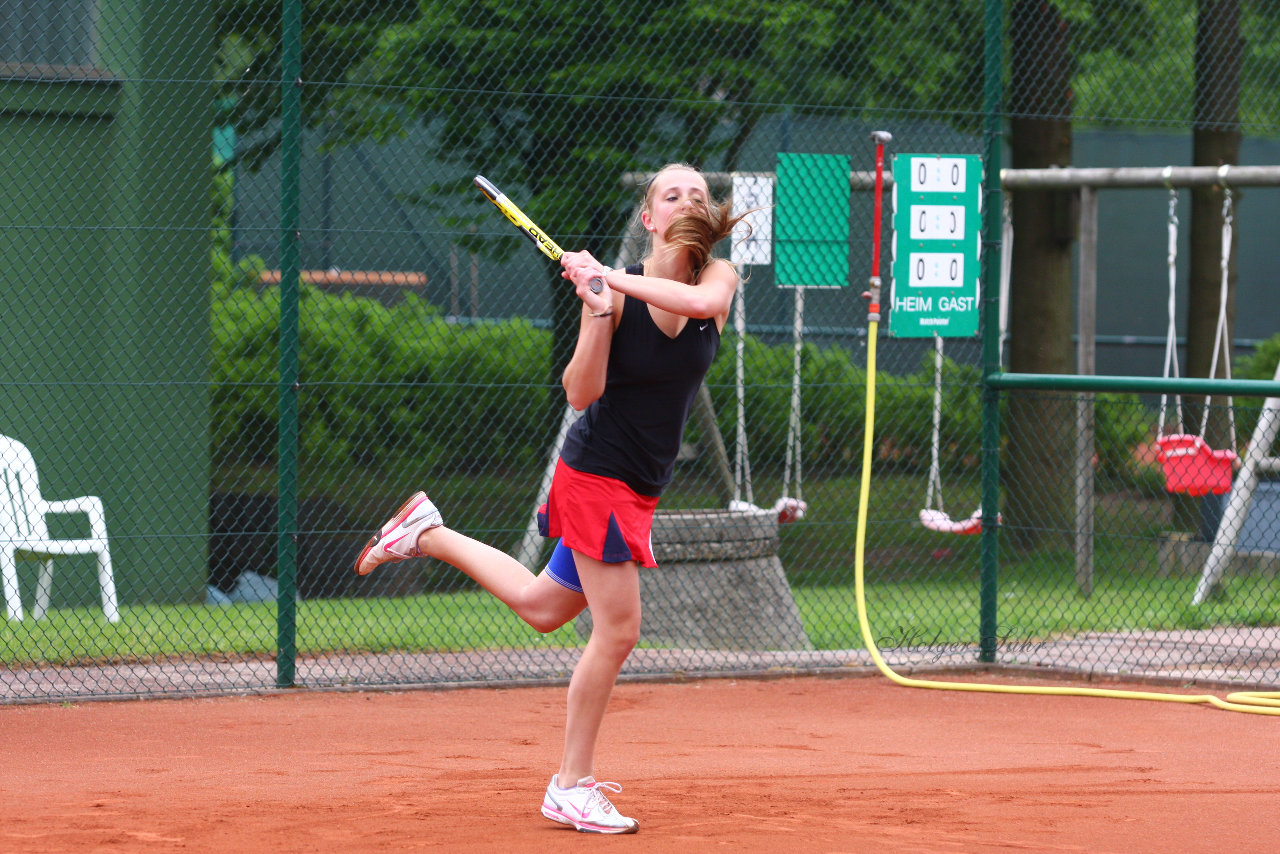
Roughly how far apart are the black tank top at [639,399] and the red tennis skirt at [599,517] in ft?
0.11

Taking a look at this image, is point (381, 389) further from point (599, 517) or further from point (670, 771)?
point (599, 517)

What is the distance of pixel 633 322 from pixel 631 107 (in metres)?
5.87

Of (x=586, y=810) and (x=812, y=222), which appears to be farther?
(x=812, y=222)

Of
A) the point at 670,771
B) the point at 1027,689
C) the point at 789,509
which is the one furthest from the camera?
the point at 789,509

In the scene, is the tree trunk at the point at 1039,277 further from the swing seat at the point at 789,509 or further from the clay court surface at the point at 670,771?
the clay court surface at the point at 670,771

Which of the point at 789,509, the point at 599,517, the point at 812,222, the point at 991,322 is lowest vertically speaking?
the point at 789,509

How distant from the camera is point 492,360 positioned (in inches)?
495

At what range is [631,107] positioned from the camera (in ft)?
32.8

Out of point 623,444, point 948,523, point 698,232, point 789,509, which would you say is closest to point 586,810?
point 623,444

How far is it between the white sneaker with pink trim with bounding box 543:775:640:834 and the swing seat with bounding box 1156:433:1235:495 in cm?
584

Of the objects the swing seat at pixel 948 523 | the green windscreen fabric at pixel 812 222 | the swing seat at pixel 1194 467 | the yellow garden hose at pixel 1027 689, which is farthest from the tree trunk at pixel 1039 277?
the yellow garden hose at pixel 1027 689

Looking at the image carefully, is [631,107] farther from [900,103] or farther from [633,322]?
[633,322]

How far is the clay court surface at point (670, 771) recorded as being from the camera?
4.45m

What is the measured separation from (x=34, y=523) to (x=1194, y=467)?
7.14 metres
